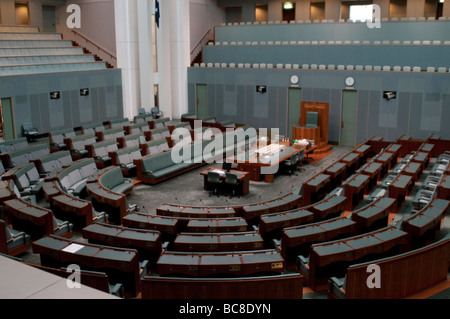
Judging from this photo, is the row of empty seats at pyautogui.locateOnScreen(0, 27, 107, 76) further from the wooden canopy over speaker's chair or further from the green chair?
the green chair

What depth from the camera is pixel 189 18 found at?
2273cm

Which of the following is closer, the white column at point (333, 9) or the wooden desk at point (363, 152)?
the wooden desk at point (363, 152)

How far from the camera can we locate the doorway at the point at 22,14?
23156 millimetres

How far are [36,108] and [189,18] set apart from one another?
9.52 meters

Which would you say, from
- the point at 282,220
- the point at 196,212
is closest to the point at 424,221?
the point at 282,220

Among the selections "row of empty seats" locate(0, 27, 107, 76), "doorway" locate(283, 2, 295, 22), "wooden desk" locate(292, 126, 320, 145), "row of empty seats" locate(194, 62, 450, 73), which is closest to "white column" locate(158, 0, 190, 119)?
"row of empty seats" locate(194, 62, 450, 73)

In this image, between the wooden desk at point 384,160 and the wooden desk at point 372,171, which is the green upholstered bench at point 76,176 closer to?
the wooden desk at point 372,171

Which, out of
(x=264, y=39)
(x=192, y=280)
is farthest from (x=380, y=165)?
(x=264, y=39)

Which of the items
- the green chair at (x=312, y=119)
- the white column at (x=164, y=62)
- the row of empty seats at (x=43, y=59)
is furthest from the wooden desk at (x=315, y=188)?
the row of empty seats at (x=43, y=59)

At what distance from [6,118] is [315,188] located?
11911 mm

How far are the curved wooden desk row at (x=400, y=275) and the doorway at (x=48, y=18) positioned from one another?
23.4 meters

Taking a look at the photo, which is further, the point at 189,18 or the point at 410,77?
the point at 189,18

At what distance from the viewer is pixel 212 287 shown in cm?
500

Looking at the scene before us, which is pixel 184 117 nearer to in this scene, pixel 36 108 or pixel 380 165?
pixel 36 108
